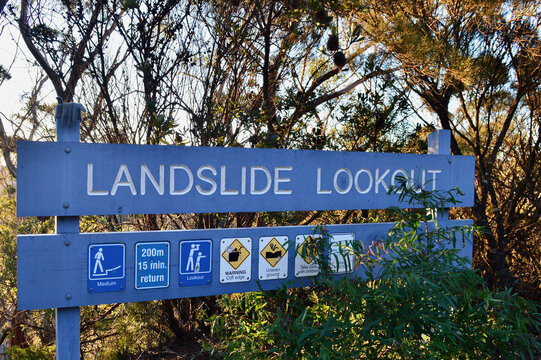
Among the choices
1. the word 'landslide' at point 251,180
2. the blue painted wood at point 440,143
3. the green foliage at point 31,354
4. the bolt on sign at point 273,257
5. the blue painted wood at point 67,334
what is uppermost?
the blue painted wood at point 440,143

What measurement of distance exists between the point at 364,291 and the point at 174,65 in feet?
7.72

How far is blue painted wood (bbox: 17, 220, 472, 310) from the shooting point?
6.31 ft

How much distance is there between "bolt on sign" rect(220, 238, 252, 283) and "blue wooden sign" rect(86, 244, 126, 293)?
1.47 feet

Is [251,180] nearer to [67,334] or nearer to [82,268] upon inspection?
[82,268]

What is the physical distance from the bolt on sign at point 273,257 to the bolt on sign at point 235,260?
2.6 inches

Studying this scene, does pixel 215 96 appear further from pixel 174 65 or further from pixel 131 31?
pixel 131 31

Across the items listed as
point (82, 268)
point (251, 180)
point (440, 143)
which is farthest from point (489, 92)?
point (82, 268)

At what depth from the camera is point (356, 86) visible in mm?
→ 5156

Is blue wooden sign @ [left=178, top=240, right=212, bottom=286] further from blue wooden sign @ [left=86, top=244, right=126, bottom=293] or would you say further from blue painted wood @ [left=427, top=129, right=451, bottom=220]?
blue painted wood @ [left=427, top=129, right=451, bottom=220]

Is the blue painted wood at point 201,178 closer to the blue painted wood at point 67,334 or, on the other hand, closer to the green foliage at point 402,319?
the green foliage at point 402,319

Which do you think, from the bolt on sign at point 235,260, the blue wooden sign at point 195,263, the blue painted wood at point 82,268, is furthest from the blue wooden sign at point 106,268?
the bolt on sign at point 235,260

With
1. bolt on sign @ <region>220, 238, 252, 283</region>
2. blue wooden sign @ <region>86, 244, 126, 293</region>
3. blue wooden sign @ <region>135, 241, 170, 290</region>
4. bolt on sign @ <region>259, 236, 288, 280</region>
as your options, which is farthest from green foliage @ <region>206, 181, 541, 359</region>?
blue wooden sign @ <region>86, 244, 126, 293</region>

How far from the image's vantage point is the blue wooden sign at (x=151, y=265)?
2.08 metres

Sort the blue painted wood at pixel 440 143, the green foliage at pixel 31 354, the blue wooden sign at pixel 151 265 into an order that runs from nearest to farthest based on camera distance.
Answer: the blue wooden sign at pixel 151 265, the blue painted wood at pixel 440 143, the green foliage at pixel 31 354
